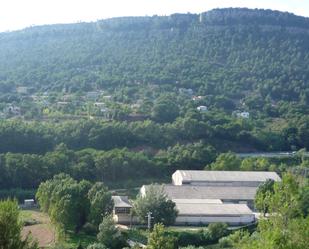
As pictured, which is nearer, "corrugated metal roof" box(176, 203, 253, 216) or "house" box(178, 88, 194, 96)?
"corrugated metal roof" box(176, 203, 253, 216)

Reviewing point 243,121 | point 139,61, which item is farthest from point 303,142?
point 139,61

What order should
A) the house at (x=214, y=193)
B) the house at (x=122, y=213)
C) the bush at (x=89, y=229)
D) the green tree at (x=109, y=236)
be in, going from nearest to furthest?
the green tree at (x=109, y=236) → the bush at (x=89, y=229) → the house at (x=122, y=213) → the house at (x=214, y=193)

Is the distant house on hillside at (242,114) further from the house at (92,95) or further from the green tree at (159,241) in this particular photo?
the green tree at (159,241)

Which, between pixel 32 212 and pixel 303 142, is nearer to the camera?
pixel 32 212

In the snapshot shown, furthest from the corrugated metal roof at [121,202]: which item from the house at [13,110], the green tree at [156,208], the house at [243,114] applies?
the house at [243,114]

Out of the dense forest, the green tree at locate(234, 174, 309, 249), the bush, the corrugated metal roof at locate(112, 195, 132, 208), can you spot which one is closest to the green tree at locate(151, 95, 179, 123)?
the dense forest

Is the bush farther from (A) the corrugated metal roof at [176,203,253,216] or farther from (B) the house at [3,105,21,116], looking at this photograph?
(B) the house at [3,105,21,116]

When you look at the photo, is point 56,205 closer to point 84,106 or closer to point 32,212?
point 32,212
